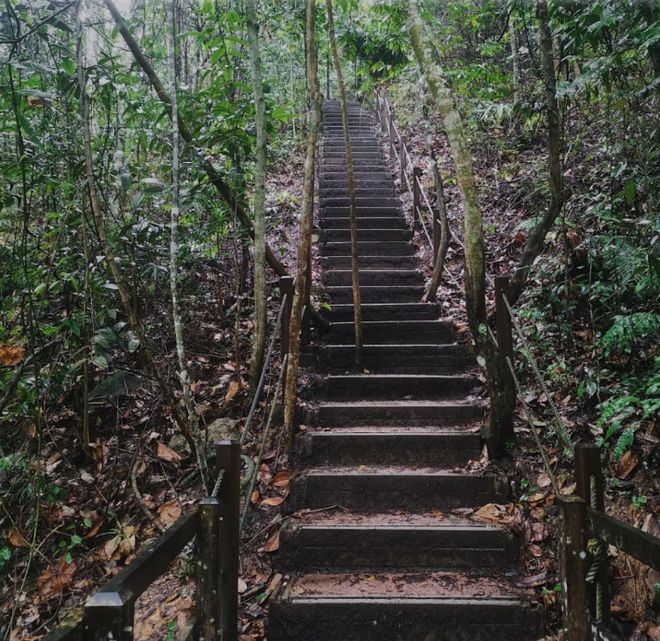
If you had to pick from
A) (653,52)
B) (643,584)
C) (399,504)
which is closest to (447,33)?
(653,52)

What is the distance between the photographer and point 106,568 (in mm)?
3652

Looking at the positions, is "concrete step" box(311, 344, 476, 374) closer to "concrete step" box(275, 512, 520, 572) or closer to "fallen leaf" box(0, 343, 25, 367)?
"concrete step" box(275, 512, 520, 572)

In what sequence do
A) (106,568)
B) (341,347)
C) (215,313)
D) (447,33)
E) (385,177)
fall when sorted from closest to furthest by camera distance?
(106,568) → (341,347) → (215,313) → (447,33) → (385,177)

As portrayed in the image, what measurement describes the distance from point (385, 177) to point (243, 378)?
7.14 meters

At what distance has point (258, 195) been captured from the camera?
4.23 meters

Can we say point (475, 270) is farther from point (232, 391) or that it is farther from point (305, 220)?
point (232, 391)

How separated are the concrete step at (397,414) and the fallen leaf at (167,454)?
123 cm

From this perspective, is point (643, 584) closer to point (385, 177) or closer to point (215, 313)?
point (215, 313)

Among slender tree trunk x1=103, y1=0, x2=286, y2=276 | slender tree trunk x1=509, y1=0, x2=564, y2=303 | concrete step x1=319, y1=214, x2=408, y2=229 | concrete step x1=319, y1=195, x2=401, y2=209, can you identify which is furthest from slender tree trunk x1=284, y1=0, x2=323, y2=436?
concrete step x1=319, y1=195, x2=401, y2=209

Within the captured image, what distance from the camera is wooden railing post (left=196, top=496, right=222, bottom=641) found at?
7.25 ft

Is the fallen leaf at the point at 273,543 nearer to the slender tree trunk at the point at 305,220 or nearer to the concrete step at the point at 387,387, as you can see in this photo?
the slender tree trunk at the point at 305,220

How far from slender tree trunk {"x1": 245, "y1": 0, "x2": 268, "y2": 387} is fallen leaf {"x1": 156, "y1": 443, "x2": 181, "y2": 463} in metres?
0.92

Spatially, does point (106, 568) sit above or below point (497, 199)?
below

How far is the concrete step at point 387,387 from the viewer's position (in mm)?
4691
